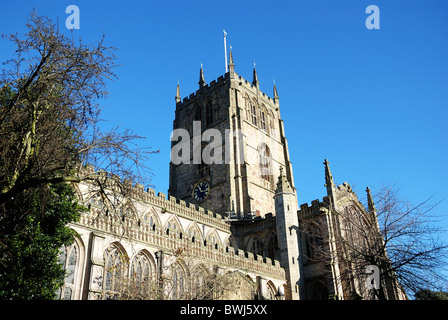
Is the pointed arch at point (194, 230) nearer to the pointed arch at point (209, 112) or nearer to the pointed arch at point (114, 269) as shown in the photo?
the pointed arch at point (114, 269)

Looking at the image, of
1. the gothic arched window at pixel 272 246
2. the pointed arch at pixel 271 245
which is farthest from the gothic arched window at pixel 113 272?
the gothic arched window at pixel 272 246

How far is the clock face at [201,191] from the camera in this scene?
43844 millimetres

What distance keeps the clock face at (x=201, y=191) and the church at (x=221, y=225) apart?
0.12 meters

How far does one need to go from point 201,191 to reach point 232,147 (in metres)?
5.88

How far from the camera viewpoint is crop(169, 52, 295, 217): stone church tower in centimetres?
4191

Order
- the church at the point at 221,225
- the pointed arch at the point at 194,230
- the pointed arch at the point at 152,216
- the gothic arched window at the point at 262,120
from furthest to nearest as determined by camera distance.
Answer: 1. the gothic arched window at the point at 262,120
2. the pointed arch at the point at 194,230
3. the pointed arch at the point at 152,216
4. the church at the point at 221,225

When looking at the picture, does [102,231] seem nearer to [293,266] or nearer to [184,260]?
[184,260]

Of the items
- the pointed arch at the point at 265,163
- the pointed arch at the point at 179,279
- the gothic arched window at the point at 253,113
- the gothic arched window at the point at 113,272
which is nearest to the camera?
the gothic arched window at the point at 113,272

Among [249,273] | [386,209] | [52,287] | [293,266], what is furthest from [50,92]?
[293,266]

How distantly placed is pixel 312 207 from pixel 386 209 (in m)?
17.6

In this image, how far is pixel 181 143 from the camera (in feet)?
165

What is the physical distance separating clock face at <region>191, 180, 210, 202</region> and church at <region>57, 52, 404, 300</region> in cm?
12

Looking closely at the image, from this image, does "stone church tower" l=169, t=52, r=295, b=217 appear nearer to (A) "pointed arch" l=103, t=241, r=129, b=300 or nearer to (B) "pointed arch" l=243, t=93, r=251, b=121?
(B) "pointed arch" l=243, t=93, r=251, b=121

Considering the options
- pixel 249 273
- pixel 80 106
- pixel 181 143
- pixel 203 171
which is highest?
pixel 181 143
